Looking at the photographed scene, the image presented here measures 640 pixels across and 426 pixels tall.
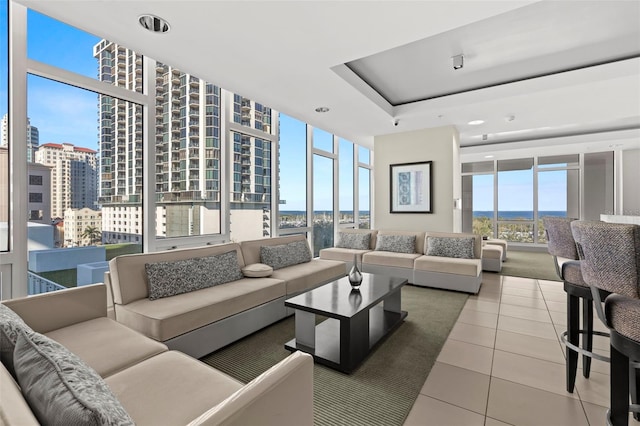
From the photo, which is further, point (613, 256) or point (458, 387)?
point (458, 387)

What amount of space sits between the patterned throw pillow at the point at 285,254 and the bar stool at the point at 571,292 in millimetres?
2816

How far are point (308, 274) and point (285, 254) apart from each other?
1.69ft

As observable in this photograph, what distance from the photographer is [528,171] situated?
29.1ft

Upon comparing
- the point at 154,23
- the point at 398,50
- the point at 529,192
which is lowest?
the point at 529,192

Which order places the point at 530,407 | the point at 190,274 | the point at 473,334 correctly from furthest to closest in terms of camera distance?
the point at 473,334, the point at 190,274, the point at 530,407

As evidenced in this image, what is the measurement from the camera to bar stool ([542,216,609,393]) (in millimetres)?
1946

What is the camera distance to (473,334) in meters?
2.94

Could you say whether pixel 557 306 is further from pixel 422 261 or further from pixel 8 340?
pixel 8 340

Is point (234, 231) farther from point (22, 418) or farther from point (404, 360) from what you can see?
point (22, 418)

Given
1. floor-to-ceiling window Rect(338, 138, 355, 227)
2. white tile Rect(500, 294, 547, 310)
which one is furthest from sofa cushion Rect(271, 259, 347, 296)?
floor-to-ceiling window Rect(338, 138, 355, 227)

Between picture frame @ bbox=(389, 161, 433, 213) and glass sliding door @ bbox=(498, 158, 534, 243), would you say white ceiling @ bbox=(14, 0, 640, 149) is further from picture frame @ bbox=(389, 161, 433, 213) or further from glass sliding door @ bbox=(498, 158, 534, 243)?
glass sliding door @ bbox=(498, 158, 534, 243)

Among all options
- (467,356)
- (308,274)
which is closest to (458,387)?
(467,356)

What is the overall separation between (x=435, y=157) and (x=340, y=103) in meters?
2.31

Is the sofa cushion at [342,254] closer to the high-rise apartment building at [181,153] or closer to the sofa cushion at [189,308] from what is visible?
the high-rise apartment building at [181,153]
